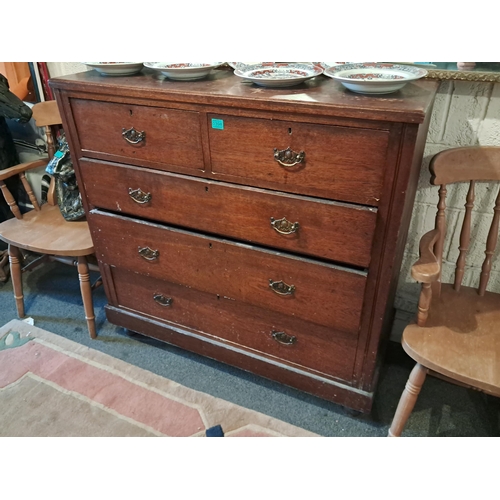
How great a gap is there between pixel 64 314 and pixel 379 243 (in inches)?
61.2

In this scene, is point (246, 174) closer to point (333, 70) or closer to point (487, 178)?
point (333, 70)

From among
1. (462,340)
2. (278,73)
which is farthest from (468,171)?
(278,73)

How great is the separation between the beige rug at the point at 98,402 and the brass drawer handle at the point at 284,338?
29 cm

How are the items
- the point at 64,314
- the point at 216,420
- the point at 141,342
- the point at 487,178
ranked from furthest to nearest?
the point at 64,314
the point at 141,342
the point at 216,420
the point at 487,178

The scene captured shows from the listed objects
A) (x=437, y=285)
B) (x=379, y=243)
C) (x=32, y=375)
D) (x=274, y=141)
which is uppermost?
(x=274, y=141)

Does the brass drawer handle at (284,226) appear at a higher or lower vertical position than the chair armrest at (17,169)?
higher

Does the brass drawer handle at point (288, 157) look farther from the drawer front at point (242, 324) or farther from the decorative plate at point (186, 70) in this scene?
the drawer front at point (242, 324)

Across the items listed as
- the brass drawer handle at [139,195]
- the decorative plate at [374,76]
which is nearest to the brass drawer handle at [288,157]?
the decorative plate at [374,76]

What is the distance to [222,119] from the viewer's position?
47.3 inches

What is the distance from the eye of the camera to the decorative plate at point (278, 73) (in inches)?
47.0

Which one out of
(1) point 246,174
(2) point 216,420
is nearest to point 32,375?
(2) point 216,420

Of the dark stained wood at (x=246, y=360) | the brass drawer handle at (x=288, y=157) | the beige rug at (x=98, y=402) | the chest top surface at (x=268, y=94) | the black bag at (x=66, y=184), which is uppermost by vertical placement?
the chest top surface at (x=268, y=94)

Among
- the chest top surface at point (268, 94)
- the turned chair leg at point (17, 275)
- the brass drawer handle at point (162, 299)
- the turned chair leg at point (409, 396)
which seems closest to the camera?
the chest top surface at point (268, 94)
